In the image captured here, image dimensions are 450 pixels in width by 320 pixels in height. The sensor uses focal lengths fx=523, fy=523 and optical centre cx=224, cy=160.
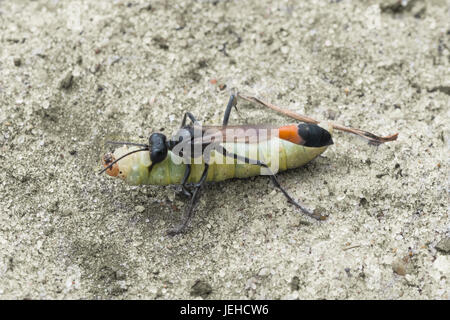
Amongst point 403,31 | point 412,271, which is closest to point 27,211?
point 412,271

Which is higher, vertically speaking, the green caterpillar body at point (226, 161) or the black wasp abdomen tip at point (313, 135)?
the black wasp abdomen tip at point (313, 135)

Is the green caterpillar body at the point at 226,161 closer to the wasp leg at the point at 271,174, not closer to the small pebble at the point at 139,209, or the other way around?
the wasp leg at the point at 271,174

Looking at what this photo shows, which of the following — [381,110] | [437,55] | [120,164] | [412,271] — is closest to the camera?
[412,271]

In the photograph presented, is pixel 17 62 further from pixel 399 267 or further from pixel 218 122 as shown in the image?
pixel 399 267

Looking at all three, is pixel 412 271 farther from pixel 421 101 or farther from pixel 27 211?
pixel 27 211

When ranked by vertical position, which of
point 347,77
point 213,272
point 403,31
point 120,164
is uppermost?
point 403,31

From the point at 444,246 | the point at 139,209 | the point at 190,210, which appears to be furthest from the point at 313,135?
the point at 139,209

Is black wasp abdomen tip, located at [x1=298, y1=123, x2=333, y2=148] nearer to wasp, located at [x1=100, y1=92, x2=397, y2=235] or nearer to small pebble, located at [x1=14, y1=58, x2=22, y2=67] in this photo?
wasp, located at [x1=100, y1=92, x2=397, y2=235]

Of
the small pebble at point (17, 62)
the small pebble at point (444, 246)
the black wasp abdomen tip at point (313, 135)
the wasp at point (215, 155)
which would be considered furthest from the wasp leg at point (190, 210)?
the small pebble at point (17, 62)

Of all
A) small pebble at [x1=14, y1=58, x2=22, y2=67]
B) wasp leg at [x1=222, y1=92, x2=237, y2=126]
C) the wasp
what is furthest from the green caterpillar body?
small pebble at [x1=14, y1=58, x2=22, y2=67]
